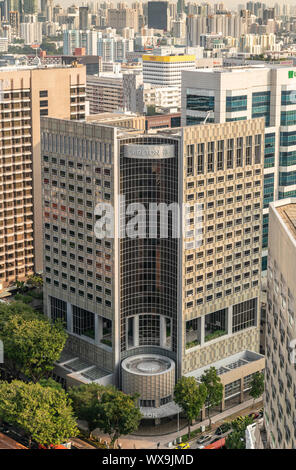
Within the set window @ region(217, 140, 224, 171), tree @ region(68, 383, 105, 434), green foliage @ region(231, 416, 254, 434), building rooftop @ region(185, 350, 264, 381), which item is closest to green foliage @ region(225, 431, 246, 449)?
green foliage @ region(231, 416, 254, 434)

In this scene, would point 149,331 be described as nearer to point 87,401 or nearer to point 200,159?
point 87,401

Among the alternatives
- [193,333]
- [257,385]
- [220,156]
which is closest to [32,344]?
[193,333]

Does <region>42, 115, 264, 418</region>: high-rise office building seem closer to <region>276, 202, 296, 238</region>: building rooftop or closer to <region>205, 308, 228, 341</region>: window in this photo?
<region>205, 308, 228, 341</region>: window

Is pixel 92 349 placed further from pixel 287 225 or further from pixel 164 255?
pixel 287 225

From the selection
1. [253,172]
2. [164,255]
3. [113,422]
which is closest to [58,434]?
[113,422]

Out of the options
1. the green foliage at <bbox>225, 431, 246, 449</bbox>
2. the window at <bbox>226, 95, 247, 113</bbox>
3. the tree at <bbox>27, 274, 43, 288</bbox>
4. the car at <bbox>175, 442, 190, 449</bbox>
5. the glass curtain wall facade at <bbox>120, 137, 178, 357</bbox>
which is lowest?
the car at <bbox>175, 442, 190, 449</bbox>

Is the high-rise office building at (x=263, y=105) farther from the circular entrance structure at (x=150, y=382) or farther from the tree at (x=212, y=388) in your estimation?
the circular entrance structure at (x=150, y=382)

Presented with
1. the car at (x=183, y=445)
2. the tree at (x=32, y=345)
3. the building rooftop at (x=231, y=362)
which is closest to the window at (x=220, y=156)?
the building rooftop at (x=231, y=362)
